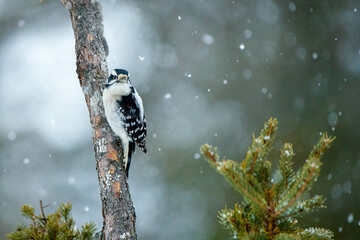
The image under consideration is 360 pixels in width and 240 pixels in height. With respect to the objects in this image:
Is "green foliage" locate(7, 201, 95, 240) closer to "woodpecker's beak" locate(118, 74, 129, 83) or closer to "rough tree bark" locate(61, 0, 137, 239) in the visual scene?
"rough tree bark" locate(61, 0, 137, 239)

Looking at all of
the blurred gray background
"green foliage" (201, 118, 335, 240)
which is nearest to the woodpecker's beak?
"green foliage" (201, 118, 335, 240)

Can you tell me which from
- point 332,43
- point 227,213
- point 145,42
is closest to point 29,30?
point 145,42

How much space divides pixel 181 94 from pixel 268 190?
20.8 ft

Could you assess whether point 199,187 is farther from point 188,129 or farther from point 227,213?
point 227,213

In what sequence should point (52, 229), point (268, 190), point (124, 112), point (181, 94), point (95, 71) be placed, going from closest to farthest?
point (268, 190) → point (52, 229) → point (95, 71) → point (124, 112) → point (181, 94)

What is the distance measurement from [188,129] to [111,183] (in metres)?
4.92

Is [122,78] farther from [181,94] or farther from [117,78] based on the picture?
[181,94]

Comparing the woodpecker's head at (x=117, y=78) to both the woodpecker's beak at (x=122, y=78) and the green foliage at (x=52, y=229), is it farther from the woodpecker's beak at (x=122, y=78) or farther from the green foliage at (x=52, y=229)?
the green foliage at (x=52, y=229)

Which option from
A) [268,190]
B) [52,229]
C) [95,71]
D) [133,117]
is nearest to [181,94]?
[133,117]

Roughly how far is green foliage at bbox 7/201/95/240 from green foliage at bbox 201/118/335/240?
0.75 meters

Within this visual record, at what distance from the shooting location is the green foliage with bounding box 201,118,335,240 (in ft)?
3.81

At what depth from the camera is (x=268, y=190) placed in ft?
4.13

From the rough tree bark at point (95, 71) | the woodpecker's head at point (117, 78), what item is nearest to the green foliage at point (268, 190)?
the rough tree bark at point (95, 71)

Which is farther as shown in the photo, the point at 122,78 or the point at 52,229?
the point at 122,78
